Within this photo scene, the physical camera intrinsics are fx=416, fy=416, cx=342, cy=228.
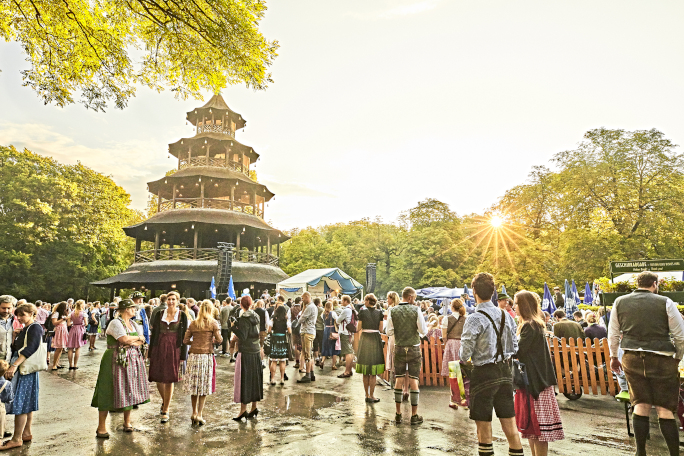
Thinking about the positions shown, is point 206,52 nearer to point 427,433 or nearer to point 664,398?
point 427,433

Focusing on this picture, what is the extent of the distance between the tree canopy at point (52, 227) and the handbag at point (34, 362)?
33366mm

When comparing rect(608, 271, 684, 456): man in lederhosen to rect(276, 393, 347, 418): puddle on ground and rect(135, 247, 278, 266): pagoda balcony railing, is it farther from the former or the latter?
rect(135, 247, 278, 266): pagoda balcony railing

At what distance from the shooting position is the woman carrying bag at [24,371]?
5047 millimetres

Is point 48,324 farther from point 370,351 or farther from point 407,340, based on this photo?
point 407,340

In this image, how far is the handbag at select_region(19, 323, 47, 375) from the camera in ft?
16.6

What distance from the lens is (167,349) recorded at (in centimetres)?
654

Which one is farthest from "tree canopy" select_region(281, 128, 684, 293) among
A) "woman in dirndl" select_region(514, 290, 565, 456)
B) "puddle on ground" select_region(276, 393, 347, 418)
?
"woman in dirndl" select_region(514, 290, 565, 456)

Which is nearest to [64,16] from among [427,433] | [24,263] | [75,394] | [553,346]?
[75,394]

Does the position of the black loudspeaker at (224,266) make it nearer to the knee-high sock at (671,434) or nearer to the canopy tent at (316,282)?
the canopy tent at (316,282)

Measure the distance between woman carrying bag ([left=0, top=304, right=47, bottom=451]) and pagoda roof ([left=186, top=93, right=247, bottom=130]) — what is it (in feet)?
102

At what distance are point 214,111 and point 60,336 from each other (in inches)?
1010

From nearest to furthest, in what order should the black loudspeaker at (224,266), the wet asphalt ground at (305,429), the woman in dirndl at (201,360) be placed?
the wet asphalt ground at (305,429)
the woman in dirndl at (201,360)
the black loudspeaker at (224,266)

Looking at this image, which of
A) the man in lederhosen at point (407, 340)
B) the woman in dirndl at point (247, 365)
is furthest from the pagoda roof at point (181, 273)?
Answer: the man in lederhosen at point (407, 340)

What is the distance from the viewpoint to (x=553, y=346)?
28.1 ft
